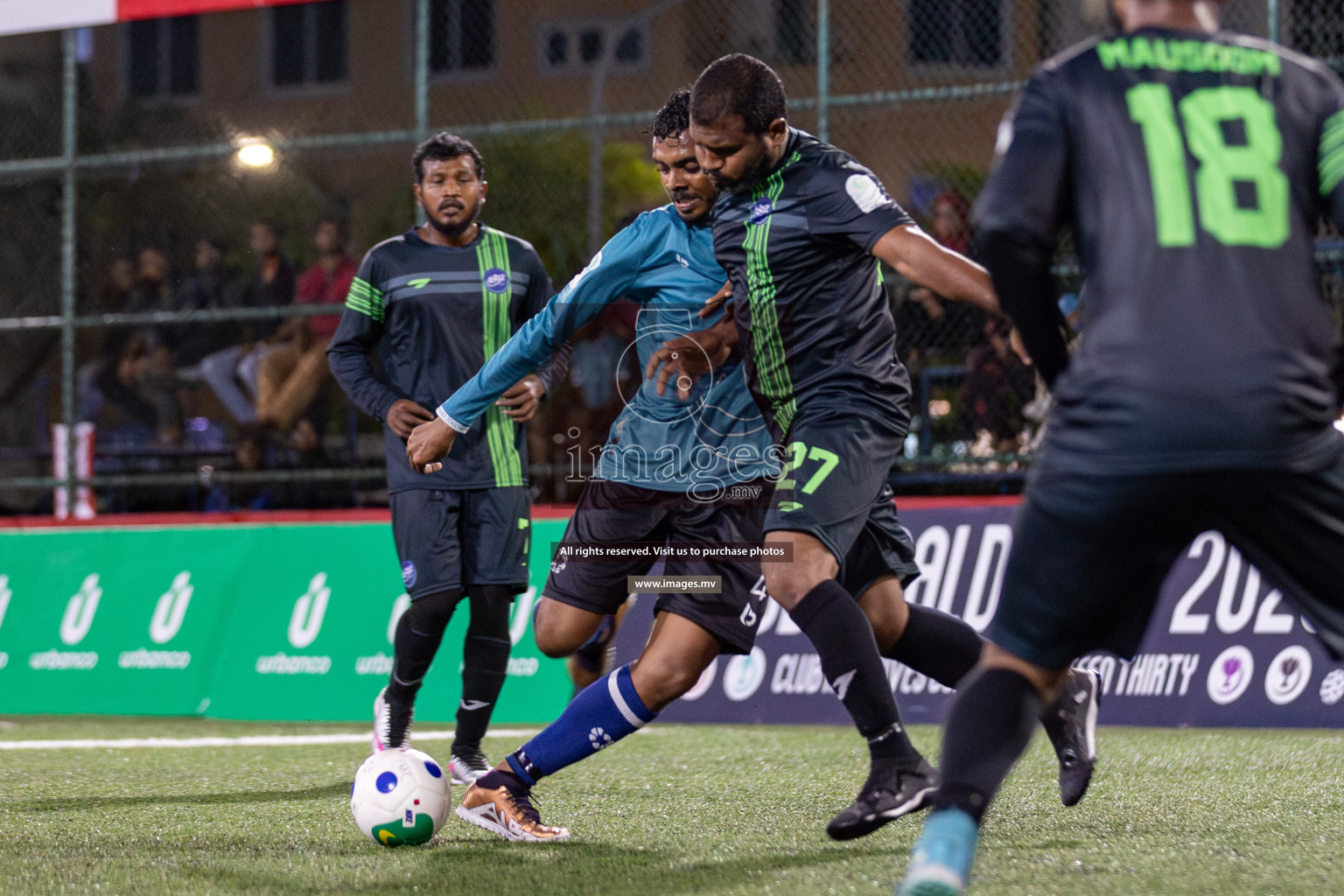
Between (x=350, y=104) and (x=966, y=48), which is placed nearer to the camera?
(x=966, y=48)

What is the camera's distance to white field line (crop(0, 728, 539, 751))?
692 cm

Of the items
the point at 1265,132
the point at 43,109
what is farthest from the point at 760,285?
the point at 43,109

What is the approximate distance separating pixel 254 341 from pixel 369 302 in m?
6.89

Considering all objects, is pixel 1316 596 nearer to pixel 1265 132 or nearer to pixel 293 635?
pixel 1265 132

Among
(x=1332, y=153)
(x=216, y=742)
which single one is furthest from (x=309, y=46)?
(x=1332, y=153)

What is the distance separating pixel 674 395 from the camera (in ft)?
14.9

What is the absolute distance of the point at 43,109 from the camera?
1580cm

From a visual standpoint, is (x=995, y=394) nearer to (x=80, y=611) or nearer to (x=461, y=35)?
(x=80, y=611)

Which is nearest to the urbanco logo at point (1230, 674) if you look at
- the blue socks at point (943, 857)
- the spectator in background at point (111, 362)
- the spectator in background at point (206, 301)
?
the blue socks at point (943, 857)

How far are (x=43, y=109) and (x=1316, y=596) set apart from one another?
51.0 feet

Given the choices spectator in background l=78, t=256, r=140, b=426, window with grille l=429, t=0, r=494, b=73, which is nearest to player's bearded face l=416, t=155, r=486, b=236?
window with grille l=429, t=0, r=494, b=73

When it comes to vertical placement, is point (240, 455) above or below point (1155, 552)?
below

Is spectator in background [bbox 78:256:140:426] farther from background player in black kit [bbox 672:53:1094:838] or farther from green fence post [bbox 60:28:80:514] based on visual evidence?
background player in black kit [bbox 672:53:1094:838]

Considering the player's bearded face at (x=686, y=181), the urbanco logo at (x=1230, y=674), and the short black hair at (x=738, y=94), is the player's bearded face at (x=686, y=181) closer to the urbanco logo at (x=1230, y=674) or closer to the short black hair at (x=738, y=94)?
the short black hair at (x=738, y=94)
